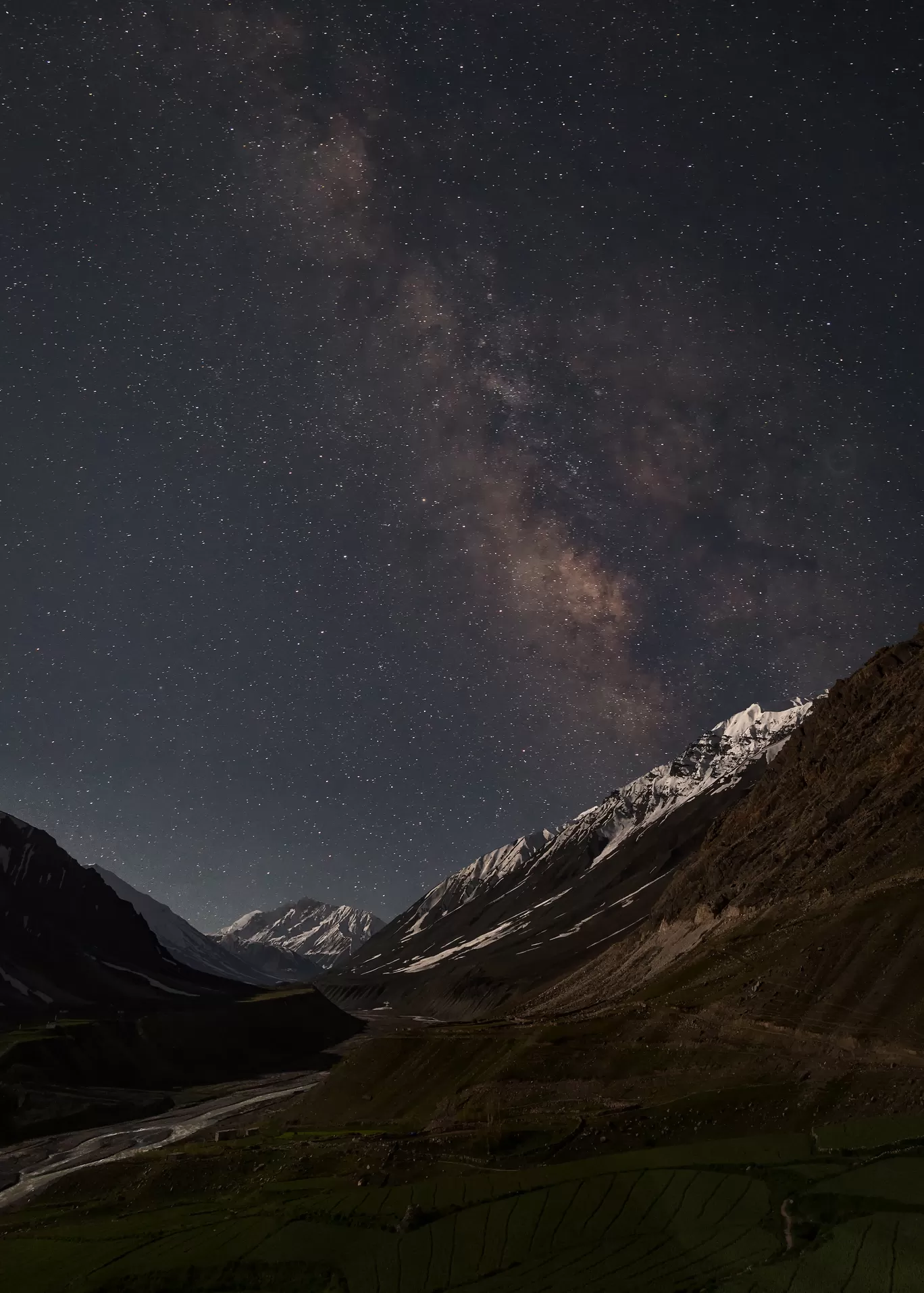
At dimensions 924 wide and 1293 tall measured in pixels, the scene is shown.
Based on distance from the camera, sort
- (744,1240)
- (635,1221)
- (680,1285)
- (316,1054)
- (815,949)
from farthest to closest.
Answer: (316,1054) → (815,949) → (635,1221) → (744,1240) → (680,1285)

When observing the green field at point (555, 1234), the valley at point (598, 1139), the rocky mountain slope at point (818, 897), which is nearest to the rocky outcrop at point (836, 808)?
the rocky mountain slope at point (818, 897)

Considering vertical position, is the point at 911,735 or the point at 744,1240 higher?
the point at 911,735

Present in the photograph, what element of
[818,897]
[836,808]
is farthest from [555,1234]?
[836,808]

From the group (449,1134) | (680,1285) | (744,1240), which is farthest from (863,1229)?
(449,1134)

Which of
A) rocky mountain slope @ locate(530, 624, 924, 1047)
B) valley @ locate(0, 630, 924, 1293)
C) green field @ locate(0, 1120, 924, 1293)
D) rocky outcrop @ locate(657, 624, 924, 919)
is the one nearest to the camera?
green field @ locate(0, 1120, 924, 1293)

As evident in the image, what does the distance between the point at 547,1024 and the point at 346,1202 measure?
42984mm

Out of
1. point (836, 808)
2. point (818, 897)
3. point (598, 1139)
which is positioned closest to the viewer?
point (598, 1139)

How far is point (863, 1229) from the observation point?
28844mm

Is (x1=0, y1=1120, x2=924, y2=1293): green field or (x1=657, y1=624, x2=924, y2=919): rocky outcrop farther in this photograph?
(x1=657, y1=624, x2=924, y2=919): rocky outcrop

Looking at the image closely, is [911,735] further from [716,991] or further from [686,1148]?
[686,1148]

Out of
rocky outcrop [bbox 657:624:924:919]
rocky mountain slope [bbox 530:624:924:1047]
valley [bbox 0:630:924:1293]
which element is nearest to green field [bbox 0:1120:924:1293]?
valley [bbox 0:630:924:1293]

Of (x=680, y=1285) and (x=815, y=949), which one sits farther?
(x=815, y=949)

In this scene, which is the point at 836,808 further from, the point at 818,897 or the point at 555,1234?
the point at 555,1234

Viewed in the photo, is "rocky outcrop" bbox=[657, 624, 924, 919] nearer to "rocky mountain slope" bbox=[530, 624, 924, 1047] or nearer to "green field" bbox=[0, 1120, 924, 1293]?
"rocky mountain slope" bbox=[530, 624, 924, 1047]
